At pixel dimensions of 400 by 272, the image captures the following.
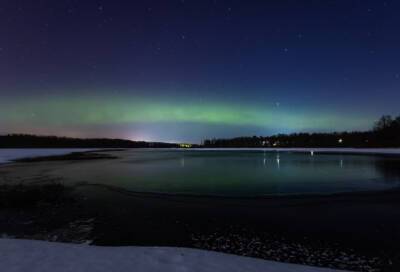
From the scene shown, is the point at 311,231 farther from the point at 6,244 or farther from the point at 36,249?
the point at 6,244

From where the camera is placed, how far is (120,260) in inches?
253

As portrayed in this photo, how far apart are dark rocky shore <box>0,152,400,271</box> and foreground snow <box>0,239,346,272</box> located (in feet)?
3.59

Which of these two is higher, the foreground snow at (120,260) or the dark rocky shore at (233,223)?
the foreground snow at (120,260)

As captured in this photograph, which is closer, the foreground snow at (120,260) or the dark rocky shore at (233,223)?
the foreground snow at (120,260)

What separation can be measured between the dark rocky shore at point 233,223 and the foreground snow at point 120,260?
1.09 metres

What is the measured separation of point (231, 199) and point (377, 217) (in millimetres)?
6243

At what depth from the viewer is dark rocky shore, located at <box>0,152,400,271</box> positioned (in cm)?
791

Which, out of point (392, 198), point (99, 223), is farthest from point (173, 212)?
point (392, 198)

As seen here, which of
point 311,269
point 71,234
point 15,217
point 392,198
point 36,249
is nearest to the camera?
point 311,269

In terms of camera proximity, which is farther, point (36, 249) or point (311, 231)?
point (311, 231)

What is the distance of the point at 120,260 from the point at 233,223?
16.9ft

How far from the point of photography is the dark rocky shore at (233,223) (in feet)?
26.0

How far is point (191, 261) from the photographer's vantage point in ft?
21.4

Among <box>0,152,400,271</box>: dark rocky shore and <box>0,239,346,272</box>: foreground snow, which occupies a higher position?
<box>0,239,346,272</box>: foreground snow
